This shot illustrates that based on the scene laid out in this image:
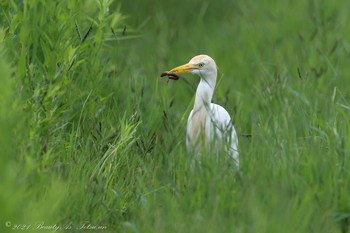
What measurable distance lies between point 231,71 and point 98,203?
3984mm

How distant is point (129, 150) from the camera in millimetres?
5305

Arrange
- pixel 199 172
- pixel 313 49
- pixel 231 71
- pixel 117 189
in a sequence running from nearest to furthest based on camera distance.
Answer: pixel 199 172 < pixel 117 189 < pixel 313 49 < pixel 231 71

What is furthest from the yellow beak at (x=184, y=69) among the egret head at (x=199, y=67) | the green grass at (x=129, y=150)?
the green grass at (x=129, y=150)

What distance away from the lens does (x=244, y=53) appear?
27.9 ft

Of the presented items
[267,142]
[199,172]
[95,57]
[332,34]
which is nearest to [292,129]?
[267,142]

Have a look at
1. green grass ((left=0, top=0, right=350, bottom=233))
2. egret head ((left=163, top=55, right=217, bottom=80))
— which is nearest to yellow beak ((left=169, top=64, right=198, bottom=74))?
egret head ((left=163, top=55, right=217, bottom=80))

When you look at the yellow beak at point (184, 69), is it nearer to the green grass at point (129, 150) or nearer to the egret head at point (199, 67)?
the egret head at point (199, 67)

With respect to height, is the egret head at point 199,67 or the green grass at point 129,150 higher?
the egret head at point 199,67

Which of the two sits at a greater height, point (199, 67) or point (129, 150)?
point (199, 67)

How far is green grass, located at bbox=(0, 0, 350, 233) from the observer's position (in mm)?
4109

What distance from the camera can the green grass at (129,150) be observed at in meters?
4.11

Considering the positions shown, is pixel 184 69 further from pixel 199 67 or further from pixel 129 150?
pixel 129 150

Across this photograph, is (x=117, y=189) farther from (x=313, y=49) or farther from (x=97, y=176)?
(x=313, y=49)

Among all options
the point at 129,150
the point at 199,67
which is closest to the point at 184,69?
the point at 199,67
